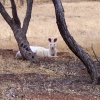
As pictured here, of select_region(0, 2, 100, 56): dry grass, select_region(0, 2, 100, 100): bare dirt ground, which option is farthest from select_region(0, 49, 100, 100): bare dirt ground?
select_region(0, 2, 100, 56): dry grass

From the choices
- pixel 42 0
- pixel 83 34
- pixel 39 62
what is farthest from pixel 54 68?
pixel 42 0

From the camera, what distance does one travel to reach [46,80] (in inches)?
436

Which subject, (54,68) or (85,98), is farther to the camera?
(54,68)

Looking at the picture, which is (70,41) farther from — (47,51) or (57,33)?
(57,33)

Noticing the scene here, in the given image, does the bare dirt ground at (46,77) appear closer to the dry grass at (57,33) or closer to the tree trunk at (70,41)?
the dry grass at (57,33)

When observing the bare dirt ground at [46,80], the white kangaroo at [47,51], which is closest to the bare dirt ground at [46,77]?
the bare dirt ground at [46,80]

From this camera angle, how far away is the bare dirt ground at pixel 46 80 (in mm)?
9367

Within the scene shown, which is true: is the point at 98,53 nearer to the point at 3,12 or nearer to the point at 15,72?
the point at 3,12

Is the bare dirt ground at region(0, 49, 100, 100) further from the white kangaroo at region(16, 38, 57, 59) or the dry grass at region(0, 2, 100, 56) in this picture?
the dry grass at region(0, 2, 100, 56)

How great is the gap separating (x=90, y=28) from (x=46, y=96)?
50.8ft

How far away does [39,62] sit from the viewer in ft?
46.2

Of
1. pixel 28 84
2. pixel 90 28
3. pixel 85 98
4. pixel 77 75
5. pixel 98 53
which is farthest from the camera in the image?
pixel 90 28

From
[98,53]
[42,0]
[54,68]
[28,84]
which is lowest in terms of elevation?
[42,0]

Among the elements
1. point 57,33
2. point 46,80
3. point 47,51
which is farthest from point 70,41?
point 57,33
